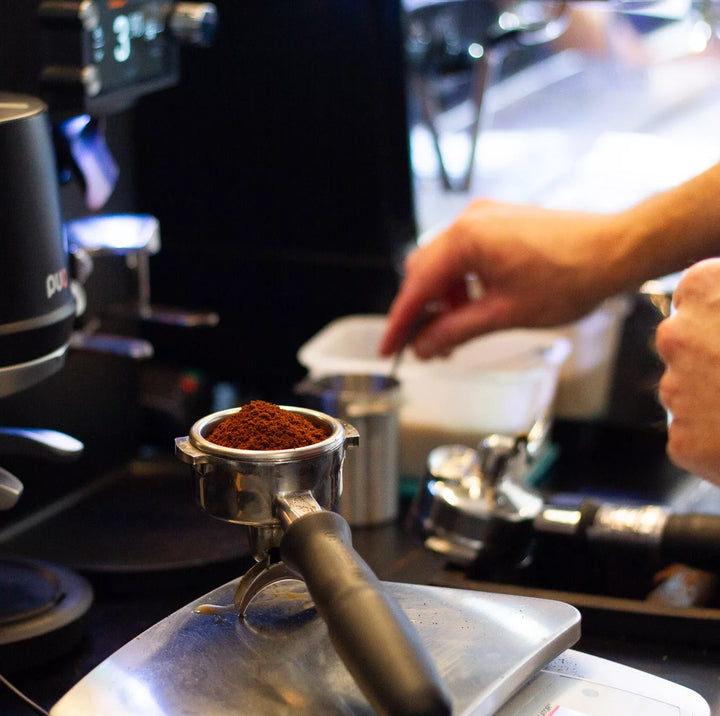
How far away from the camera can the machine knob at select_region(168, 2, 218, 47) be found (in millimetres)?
875

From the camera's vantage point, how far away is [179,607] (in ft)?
2.54

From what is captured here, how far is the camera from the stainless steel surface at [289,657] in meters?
0.49

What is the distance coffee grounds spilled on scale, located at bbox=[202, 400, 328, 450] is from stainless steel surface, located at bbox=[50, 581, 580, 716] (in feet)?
0.32

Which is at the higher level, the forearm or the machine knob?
the machine knob

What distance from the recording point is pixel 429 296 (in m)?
1.05

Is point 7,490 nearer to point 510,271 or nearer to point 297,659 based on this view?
point 297,659

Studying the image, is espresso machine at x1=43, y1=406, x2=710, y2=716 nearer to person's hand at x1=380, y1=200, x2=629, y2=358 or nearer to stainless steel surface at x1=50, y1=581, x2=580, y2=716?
stainless steel surface at x1=50, y1=581, x2=580, y2=716

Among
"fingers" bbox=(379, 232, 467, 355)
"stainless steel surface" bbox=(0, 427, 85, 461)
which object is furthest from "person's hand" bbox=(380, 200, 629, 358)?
"stainless steel surface" bbox=(0, 427, 85, 461)

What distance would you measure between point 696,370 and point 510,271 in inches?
13.5

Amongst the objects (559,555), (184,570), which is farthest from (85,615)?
(559,555)

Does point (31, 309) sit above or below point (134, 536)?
above

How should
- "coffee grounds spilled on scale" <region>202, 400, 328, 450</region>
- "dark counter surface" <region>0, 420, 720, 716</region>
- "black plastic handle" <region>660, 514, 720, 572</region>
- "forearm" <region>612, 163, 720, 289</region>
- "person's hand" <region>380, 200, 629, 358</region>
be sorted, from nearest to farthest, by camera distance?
"coffee grounds spilled on scale" <region>202, 400, 328, 450</region> < "dark counter surface" <region>0, 420, 720, 716</region> < "black plastic handle" <region>660, 514, 720, 572</region> < "forearm" <region>612, 163, 720, 289</region> < "person's hand" <region>380, 200, 629, 358</region>

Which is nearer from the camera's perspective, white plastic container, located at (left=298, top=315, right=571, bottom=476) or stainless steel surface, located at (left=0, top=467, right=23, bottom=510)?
stainless steel surface, located at (left=0, top=467, right=23, bottom=510)

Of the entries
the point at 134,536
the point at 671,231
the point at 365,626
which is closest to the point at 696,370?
the point at 671,231
